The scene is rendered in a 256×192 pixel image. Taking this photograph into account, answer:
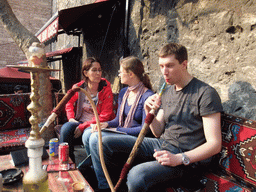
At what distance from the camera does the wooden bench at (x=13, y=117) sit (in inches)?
123

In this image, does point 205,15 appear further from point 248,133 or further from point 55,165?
point 55,165

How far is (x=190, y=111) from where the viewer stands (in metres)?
1.67

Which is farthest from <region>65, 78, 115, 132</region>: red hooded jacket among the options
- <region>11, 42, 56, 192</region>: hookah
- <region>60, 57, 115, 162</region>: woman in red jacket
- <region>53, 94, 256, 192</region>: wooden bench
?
<region>11, 42, 56, 192</region>: hookah

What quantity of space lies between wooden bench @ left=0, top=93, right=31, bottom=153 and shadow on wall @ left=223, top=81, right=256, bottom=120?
302cm

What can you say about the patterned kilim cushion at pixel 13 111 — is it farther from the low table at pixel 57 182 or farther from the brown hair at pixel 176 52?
the brown hair at pixel 176 52

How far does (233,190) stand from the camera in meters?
1.43

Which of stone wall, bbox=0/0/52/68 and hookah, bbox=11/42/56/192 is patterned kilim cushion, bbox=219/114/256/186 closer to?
hookah, bbox=11/42/56/192

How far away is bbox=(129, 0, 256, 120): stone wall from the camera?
1.99m

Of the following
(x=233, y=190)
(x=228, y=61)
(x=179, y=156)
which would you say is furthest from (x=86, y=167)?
(x=228, y=61)

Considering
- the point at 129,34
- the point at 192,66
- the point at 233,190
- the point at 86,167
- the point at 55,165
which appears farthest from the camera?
the point at 129,34

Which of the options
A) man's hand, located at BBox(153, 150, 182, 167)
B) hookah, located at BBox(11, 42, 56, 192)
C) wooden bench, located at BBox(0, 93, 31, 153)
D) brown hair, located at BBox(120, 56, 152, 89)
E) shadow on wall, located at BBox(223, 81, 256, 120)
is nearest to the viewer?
hookah, located at BBox(11, 42, 56, 192)

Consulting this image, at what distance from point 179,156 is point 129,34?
346 centimetres

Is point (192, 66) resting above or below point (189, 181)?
above

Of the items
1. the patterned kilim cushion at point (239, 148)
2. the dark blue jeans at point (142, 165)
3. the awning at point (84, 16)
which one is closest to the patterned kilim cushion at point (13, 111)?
the awning at point (84, 16)
